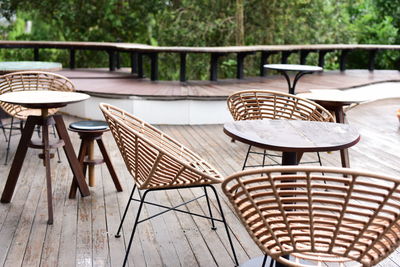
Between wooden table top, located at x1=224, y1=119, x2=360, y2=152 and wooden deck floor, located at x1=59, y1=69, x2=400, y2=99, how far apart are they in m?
3.51

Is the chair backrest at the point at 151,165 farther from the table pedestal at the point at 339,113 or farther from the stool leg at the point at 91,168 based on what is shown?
the table pedestal at the point at 339,113

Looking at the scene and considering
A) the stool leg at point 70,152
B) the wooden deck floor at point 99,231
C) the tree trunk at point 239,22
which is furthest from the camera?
the tree trunk at point 239,22

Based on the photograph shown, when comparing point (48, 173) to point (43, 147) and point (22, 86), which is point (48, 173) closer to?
point (43, 147)

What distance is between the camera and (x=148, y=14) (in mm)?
12031

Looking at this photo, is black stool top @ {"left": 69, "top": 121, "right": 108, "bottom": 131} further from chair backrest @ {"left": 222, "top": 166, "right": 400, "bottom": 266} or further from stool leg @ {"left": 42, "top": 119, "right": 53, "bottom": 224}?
chair backrest @ {"left": 222, "top": 166, "right": 400, "bottom": 266}

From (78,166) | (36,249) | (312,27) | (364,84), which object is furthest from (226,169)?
(312,27)

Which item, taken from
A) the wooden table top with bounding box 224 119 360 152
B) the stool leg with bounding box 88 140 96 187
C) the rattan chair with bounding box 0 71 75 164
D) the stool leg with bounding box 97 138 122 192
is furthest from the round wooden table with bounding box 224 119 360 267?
the rattan chair with bounding box 0 71 75 164

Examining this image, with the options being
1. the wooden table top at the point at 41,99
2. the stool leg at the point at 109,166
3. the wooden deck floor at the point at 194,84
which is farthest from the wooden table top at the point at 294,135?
the wooden deck floor at the point at 194,84

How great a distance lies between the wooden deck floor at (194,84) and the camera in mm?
6078

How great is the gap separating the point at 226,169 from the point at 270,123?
5.85ft

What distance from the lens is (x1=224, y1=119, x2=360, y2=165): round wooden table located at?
2064 millimetres

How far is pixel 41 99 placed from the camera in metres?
3.09

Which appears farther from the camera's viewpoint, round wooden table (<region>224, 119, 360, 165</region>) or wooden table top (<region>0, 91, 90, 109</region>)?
wooden table top (<region>0, 91, 90, 109</region>)

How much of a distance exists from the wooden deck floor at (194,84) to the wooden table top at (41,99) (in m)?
2.61
